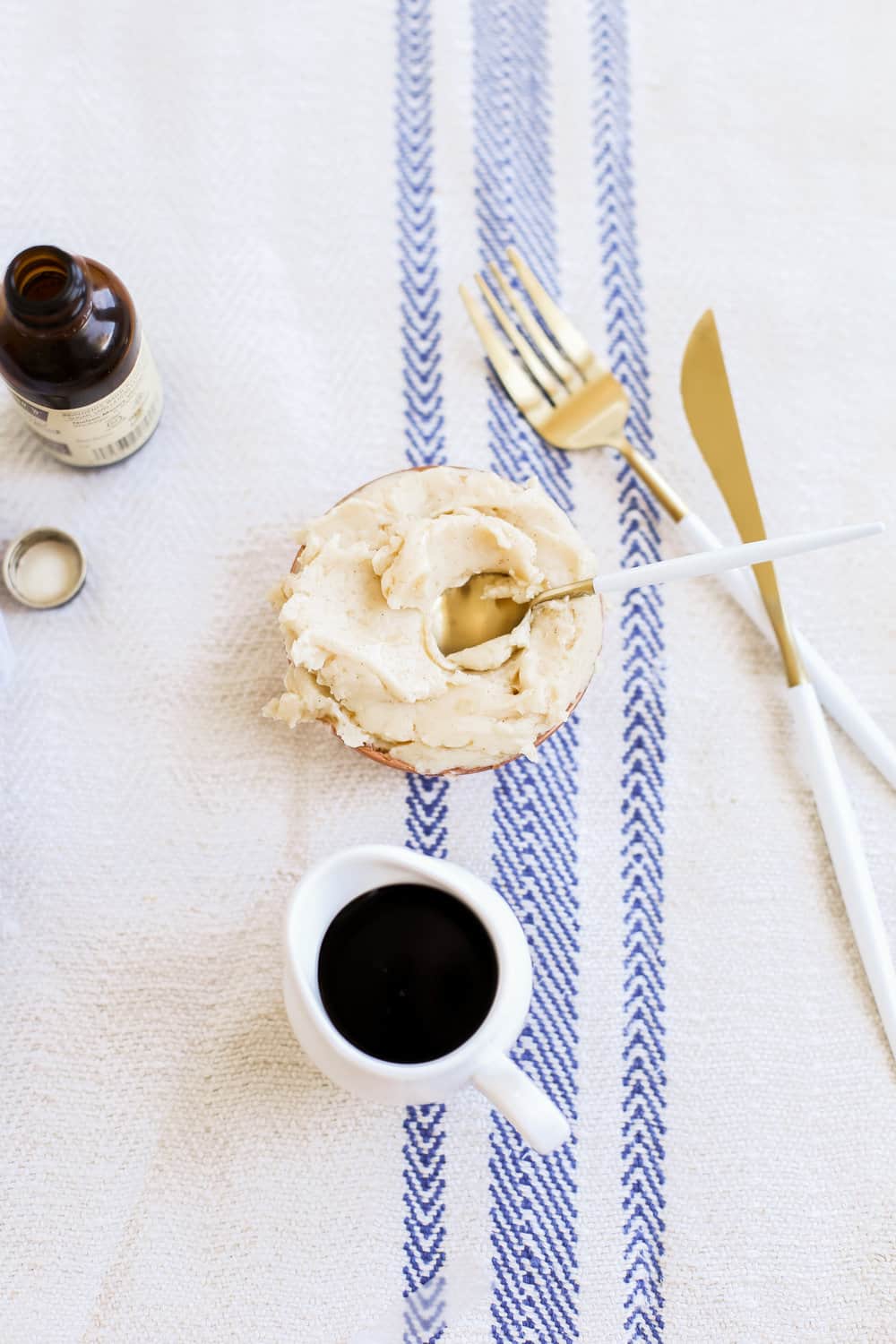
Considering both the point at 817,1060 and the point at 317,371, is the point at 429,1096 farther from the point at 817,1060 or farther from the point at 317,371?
the point at 317,371

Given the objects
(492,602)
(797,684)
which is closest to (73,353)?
(492,602)

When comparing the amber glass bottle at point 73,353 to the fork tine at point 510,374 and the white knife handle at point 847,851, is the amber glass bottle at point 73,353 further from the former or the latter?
the white knife handle at point 847,851

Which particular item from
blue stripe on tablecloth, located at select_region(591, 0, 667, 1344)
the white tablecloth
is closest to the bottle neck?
the white tablecloth

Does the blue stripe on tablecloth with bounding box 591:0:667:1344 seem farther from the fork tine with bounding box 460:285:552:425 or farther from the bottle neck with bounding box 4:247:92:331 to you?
the bottle neck with bounding box 4:247:92:331

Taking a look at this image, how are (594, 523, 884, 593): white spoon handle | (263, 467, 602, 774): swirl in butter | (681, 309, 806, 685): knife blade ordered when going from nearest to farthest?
(594, 523, 884, 593): white spoon handle → (263, 467, 602, 774): swirl in butter → (681, 309, 806, 685): knife blade

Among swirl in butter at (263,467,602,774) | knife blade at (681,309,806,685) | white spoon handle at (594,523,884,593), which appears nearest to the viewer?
white spoon handle at (594,523,884,593)

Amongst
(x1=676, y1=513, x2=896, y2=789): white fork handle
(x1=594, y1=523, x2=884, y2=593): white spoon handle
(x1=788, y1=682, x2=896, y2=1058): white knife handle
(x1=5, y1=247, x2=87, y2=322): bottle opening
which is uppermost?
(x1=5, y1=247, x2=87, y2=322): bottle opening

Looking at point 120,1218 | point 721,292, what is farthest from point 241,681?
point 721,292

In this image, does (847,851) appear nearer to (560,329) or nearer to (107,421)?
(560,329)
